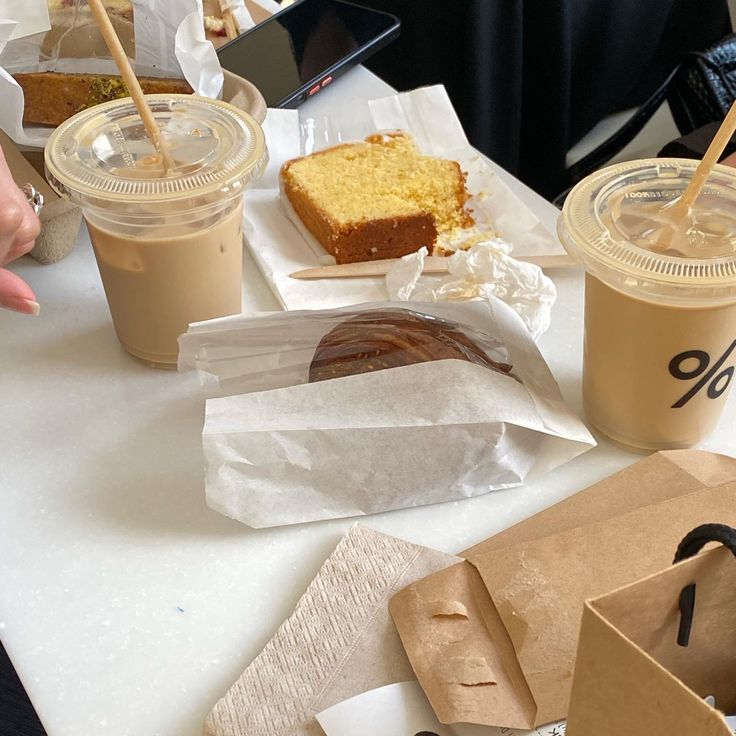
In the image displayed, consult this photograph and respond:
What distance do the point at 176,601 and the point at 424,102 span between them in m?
0.74

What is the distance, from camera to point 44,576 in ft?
2.17

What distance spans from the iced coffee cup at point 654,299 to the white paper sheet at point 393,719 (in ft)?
0.92

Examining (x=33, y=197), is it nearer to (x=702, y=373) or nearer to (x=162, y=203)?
(x=162, y=203)

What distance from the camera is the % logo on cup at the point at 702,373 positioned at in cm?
68

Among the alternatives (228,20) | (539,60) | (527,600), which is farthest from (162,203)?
(539,60)

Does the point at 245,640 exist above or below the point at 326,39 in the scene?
below

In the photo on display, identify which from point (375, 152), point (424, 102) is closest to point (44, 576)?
point (375, 152)

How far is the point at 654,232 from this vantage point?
0.69 meters

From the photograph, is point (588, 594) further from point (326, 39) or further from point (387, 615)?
point (326, 39)

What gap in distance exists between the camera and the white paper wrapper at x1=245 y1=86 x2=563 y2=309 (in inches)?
36.9

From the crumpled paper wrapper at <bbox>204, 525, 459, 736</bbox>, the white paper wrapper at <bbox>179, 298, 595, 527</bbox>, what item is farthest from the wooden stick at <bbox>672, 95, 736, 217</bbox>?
the crumpled paper wrapper at <bbox>204, 525, 459, 736</bbox>

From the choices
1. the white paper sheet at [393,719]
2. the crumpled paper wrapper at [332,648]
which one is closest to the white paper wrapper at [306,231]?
the crumpled paper wrapper at [332,648]

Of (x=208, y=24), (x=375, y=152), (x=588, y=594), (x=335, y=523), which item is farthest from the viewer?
(x=208, y=24)

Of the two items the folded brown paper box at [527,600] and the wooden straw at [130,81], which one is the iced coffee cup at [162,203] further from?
the folded brown paper box at [527,600]
